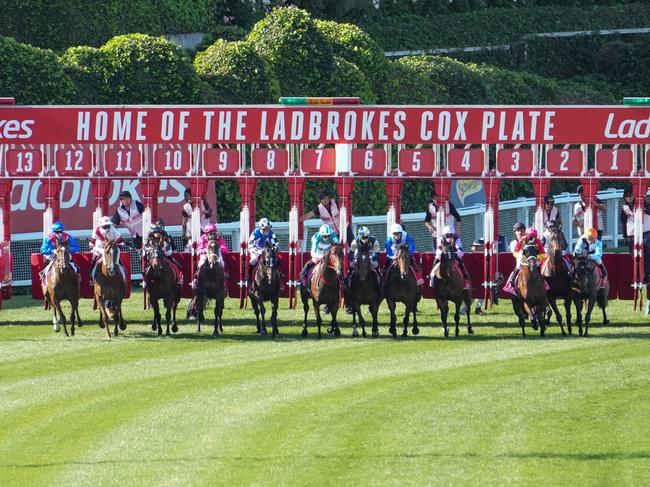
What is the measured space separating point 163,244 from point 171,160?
112 inches

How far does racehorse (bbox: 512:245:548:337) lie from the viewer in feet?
83.0

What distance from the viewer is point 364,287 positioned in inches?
1024

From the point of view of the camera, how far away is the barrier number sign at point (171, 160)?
29344 millimetres

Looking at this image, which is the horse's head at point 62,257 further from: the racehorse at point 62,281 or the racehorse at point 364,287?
the racehorse at point 364,287

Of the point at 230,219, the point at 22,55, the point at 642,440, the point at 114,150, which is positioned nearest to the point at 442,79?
the point at 230,219

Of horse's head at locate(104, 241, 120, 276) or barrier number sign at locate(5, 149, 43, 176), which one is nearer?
horse's head at locate(104, 241, 120, 276)

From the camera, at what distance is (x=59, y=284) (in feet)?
86.3

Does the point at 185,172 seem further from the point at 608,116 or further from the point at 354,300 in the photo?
the point at 608,116

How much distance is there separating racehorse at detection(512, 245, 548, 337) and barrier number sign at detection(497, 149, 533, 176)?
361 cm

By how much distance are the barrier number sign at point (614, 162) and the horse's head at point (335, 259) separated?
5.19 meters

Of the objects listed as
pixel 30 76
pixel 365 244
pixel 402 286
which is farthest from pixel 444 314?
pixel 30 76

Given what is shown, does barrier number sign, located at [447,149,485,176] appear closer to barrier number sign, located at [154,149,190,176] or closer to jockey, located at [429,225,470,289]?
jockey, located at [429,225,470,289]

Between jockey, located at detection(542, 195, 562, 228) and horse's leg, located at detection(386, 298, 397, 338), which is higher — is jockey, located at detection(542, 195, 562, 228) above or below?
above

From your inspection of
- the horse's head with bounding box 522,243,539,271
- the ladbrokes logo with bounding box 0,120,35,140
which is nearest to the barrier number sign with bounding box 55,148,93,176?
the ladbrokes logo with bounding box 0,120,35,140
